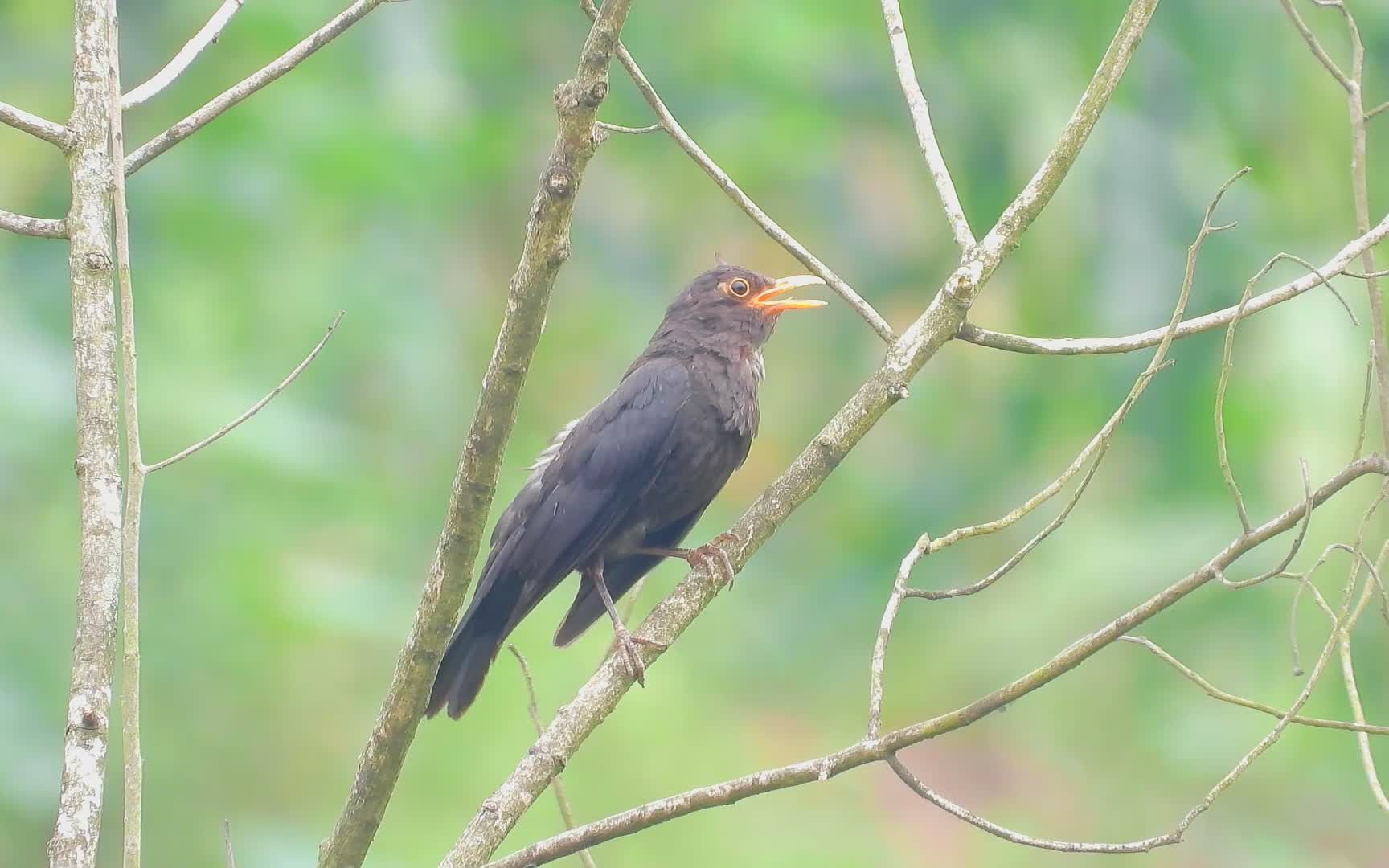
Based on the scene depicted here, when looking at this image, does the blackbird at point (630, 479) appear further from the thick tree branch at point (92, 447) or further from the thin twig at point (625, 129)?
the thick tree branch at point (92, 447)

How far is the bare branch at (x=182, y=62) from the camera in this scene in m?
2.86

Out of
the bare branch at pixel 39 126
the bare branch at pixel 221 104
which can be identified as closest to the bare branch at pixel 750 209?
the bare branch at pixel 221 104

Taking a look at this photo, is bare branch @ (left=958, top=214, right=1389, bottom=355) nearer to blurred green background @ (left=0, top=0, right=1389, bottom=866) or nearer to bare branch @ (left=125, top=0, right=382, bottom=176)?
bare branch @ (left=125, top=0, right=382, bottom=176)

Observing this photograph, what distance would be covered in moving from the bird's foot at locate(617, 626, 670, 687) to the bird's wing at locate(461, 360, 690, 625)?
961 millimetres

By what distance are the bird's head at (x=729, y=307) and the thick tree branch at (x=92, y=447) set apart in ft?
8.54

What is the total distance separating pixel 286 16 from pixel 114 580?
5.80m

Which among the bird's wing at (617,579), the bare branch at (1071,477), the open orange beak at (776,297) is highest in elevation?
the open orange beak at (776,297)

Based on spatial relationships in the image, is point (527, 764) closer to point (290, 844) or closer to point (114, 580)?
point (114, 580)

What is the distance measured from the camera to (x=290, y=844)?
616 cm

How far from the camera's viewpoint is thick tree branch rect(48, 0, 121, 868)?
2.36m

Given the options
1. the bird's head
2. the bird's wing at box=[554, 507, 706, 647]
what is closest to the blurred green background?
the bird's wing at box=[554, 507, 706, 647]

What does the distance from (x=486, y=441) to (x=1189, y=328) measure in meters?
1.43

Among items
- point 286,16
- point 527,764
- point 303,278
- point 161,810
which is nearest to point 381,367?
point 303,278

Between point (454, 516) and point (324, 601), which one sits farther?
point (324, 601)
